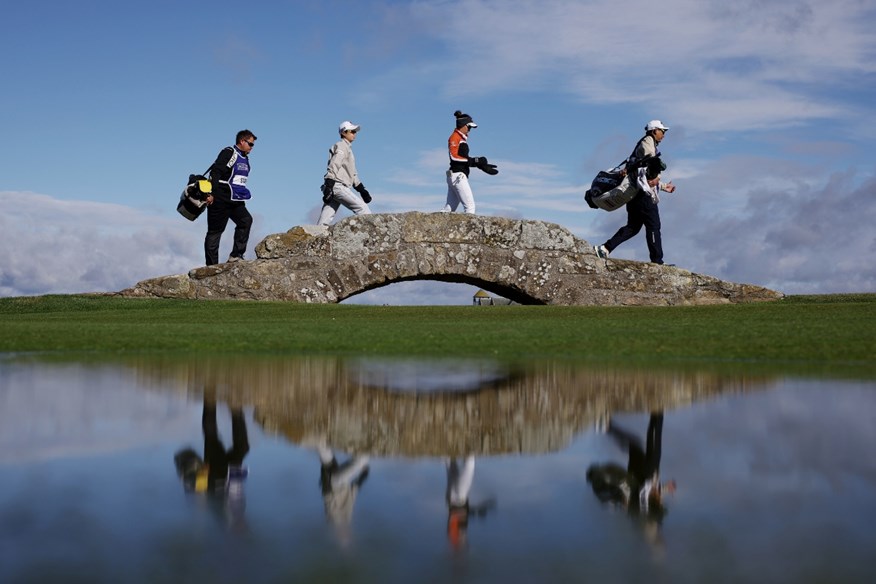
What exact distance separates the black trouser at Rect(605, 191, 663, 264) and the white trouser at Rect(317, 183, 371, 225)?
4779mm

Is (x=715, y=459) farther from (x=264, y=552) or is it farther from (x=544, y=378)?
(x=544, y=378)

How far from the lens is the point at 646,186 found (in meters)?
17.6

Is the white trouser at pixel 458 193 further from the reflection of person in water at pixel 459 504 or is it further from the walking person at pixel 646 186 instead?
the reflection of person in water at pixel 459 504

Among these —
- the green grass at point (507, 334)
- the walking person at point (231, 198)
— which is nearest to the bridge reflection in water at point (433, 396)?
the green grass at point (507, 334)

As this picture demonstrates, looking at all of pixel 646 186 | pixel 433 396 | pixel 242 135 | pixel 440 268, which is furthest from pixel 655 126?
pixel 433 396

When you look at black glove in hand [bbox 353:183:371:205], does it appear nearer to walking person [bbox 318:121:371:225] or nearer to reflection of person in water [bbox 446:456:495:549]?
walking person [bbox 318:121:371:225]

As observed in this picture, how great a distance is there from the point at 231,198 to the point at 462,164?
4428mm

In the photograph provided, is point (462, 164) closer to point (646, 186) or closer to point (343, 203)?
point (343, 203)

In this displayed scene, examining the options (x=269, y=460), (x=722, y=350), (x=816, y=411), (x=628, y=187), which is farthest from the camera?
(x=628, y=187)

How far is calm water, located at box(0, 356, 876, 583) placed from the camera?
80.3 inches

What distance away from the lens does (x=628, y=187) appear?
17859 mm

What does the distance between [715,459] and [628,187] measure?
15.0m

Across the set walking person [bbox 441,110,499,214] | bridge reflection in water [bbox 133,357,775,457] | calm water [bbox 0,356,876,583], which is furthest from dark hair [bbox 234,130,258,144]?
calm water [bbox 0,356,876,583]

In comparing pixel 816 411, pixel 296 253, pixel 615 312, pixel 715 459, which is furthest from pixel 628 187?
pixel 715 459
